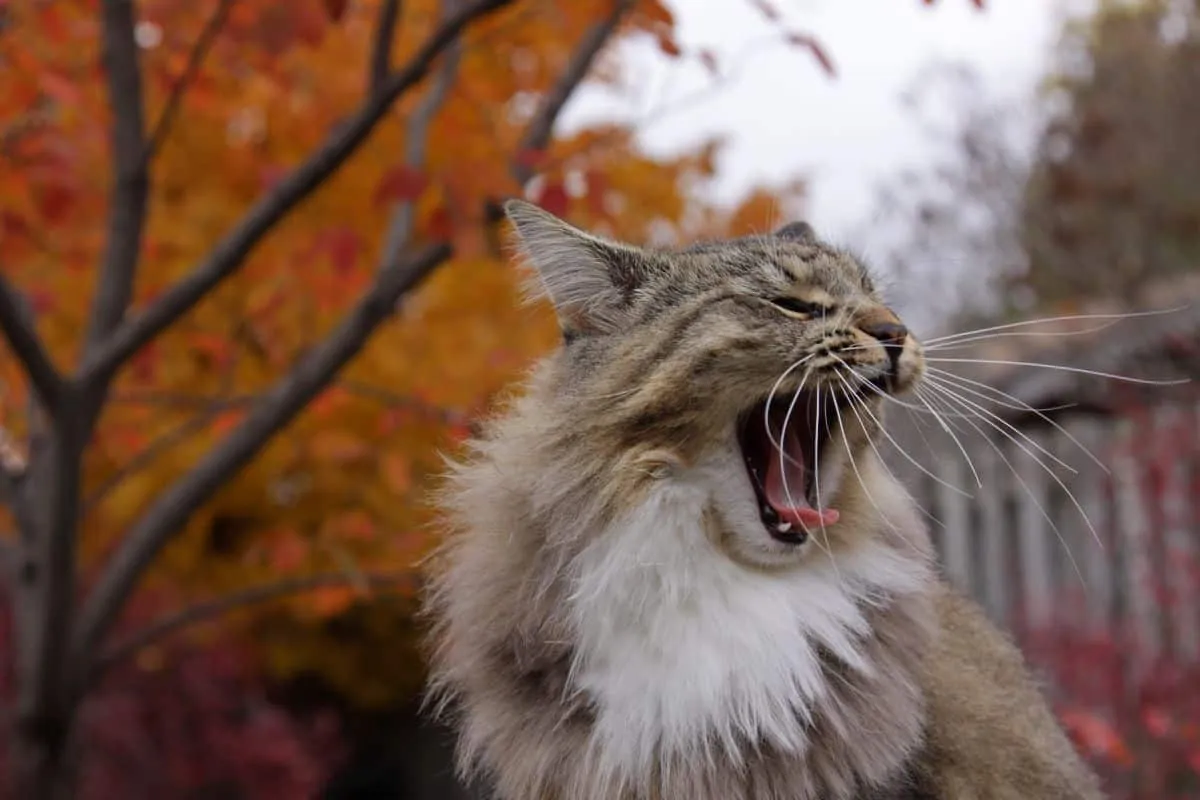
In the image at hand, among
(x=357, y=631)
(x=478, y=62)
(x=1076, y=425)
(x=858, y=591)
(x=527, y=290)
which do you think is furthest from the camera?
(x=357, y=631)

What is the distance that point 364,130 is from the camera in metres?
3.19

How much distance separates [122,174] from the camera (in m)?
3.54

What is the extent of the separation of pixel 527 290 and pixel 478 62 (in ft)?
7.93

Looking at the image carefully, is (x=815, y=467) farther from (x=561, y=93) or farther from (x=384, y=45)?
(x=561, y=93)

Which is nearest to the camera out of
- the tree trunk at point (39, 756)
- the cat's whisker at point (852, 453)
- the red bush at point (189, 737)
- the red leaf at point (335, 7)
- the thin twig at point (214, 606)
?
the cat's whisker at point (852, 453)

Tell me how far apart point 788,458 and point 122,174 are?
231 cm

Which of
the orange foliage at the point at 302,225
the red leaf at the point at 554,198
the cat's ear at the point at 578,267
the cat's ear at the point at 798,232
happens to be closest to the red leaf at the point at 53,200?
the orange foliage at the point at 302,225

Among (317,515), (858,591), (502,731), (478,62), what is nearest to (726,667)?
(858,591)

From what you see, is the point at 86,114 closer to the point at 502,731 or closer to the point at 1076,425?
the point at 502,731

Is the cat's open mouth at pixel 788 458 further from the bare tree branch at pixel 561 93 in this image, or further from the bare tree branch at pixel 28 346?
the bare tree branch at pixel 28 346

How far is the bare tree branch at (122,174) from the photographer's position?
3.42 metres

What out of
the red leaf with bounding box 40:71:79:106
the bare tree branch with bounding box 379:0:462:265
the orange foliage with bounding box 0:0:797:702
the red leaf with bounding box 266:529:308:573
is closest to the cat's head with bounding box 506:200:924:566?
the orange foliage with bounding box 0:0:797:702

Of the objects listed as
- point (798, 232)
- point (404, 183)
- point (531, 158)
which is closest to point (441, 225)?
point (404, 183)

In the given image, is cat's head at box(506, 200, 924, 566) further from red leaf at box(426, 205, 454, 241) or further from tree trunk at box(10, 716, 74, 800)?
tree trunk at box(10, 716, 74, 800)
